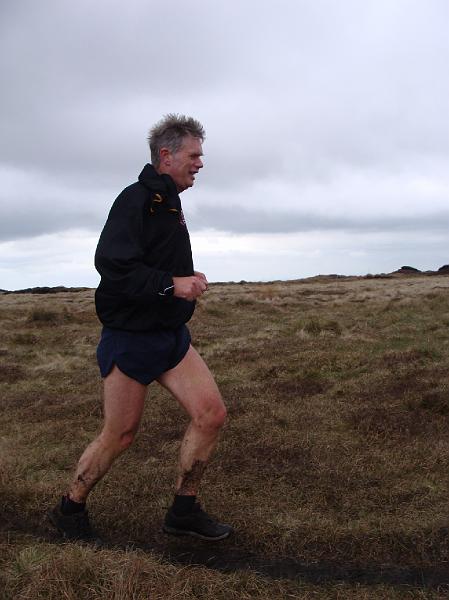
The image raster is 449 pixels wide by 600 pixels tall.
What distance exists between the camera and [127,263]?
11.2 feet

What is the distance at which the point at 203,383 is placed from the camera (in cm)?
378

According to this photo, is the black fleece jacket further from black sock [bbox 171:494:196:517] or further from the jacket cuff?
black sock [bbox 171:494:196:517]

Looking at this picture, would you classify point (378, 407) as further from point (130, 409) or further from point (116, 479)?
point (130, 409)

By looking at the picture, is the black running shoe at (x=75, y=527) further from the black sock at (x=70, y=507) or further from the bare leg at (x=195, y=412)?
the bare leg at (x=195, y=412)

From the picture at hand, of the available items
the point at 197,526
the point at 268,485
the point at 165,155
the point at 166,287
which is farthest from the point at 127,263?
the point at 268,485

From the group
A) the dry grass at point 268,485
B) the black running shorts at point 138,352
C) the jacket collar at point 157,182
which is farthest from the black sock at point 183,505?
the jacket collar at point 157,182

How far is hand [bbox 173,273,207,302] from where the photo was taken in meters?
3.49

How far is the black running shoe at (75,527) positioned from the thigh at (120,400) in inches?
25.2

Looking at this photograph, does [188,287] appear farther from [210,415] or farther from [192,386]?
[210,415]

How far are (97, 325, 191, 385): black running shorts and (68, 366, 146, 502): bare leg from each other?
0.21 ft

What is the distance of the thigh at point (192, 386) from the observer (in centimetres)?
373

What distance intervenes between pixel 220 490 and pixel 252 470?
1.71 ft

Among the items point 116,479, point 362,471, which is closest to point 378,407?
point 362,471

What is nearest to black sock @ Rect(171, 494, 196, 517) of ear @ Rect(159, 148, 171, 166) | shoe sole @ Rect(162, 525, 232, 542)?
shoe sole @ Rect(162, 525, 232, 542)
